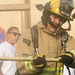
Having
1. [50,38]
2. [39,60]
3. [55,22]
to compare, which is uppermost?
[55,22]

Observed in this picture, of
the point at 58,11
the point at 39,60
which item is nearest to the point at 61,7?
the point at 58,11

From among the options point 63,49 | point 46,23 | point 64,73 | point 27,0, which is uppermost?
point 27,0

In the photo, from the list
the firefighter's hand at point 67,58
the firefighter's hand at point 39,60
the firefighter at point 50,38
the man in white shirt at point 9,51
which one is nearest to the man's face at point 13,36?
the man in white shirt at point 9,51

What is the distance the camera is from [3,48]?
124 inches

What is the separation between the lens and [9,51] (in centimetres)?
312

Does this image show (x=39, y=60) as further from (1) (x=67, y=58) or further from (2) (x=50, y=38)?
(2) (x=50, y=38)

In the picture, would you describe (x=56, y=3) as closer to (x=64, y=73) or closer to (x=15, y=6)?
(x=64, y=73)

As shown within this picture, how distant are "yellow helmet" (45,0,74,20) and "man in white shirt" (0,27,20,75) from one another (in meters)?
0.60

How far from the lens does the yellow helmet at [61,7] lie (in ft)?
8.45

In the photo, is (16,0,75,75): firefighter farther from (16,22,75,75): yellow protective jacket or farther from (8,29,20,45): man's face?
(8,29,20,45): man's face

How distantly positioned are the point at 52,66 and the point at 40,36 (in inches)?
8.1

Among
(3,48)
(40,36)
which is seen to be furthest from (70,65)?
(3,48)

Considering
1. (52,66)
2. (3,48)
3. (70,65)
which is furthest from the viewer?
(3,48)

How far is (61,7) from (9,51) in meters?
0.71
